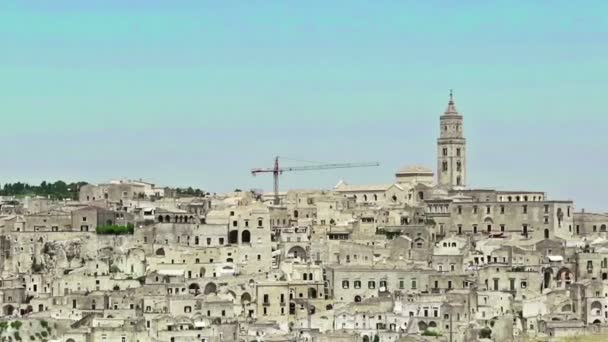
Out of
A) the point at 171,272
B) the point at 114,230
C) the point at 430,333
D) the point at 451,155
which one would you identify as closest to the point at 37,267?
the point at 114,230

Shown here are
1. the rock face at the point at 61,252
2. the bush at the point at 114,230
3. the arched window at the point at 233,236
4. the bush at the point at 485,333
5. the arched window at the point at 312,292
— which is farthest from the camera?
the bush at the point at 114,230

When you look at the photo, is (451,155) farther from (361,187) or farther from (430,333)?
(430,333)

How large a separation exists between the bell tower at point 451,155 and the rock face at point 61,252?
68.1 feet

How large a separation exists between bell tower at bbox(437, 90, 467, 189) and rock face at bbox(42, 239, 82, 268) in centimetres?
2076

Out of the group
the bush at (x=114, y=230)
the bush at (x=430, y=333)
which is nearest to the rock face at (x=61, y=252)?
the bush at (x=114, y=230)

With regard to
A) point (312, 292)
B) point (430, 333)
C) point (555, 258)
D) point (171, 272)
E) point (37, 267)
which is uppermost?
point (555, 258)

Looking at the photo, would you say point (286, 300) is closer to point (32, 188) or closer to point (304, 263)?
point (304, 263)

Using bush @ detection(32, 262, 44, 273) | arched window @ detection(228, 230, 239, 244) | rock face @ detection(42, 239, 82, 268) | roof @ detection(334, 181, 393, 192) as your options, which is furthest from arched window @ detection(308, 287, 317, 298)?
roof @ detection(334, 181, 393, 192)

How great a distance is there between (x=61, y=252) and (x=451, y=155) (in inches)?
887

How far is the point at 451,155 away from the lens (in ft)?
254

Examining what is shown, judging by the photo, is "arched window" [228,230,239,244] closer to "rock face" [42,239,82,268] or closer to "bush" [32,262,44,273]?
"rock face" [42,239,82,268]

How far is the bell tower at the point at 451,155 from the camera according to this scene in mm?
77375

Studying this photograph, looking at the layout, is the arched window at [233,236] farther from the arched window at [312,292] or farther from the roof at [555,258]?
the roof at [555,258]

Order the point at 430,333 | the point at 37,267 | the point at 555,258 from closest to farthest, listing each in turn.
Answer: the point at 430,333 < the point at 555,258 < the point at 37,267
